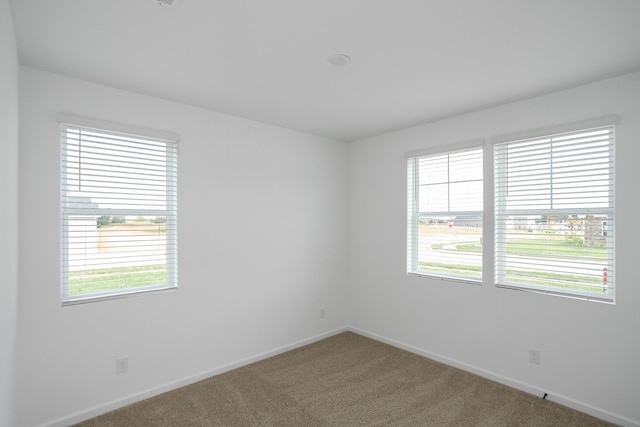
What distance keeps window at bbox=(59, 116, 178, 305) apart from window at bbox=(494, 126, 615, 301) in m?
3.15

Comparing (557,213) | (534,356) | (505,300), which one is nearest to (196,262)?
(505,300)

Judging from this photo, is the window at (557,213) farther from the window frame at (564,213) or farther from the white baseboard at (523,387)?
the white baseboard at (523,387)

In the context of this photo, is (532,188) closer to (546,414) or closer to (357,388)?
(546,414)

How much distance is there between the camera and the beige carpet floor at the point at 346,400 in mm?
2562

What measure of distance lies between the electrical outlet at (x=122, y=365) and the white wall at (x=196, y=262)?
0.04m

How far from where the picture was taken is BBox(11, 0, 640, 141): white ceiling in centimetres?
175

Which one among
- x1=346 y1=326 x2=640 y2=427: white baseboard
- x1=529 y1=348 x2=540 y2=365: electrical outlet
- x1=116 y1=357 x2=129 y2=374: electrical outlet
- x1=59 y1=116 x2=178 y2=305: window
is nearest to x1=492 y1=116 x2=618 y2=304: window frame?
x1=529 y1=348 x2=540 y2=365: electrical outlet

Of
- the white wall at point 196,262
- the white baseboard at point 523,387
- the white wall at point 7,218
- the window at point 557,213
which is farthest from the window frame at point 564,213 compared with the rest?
the white wall at point 7,218

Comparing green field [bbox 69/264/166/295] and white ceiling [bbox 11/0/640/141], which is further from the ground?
white ceiling [bbox 11/0/640/141]

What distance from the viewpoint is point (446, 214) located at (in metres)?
3.68

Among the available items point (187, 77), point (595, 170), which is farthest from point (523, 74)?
point (187, 77)

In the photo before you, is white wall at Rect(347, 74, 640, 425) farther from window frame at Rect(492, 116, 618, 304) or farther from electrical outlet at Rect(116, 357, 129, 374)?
electrical outlet at Rect(116, 357, 129, 374)

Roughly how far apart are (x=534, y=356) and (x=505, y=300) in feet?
1.65

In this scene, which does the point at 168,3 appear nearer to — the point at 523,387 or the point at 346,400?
the point at 346,400
